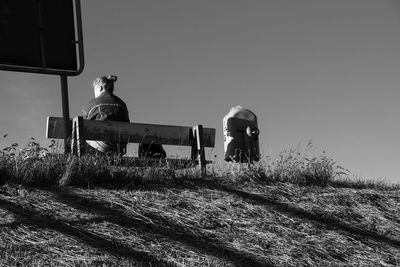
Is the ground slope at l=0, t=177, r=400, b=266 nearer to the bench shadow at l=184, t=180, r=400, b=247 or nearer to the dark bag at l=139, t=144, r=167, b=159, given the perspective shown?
the bench shadow at l=184, t=180, r=400, b=247

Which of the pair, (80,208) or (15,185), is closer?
(80,208)

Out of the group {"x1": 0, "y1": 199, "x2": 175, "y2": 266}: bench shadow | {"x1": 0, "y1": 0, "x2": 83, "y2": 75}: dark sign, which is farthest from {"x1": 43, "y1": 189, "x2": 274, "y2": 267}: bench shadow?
{"x1": 0, "y1": 0, "x2": 83, "y2": 75}: dark sign

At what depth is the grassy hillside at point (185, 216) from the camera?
511cm

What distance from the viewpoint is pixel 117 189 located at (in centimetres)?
662

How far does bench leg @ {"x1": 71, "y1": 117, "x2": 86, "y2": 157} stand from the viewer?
729 centimetres

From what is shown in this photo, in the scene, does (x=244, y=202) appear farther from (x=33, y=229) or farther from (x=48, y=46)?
(x=48, y=46)

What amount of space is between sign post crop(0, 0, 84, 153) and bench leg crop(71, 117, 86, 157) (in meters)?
0.10

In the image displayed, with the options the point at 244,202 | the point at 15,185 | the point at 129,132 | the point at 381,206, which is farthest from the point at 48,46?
the point at 381,206

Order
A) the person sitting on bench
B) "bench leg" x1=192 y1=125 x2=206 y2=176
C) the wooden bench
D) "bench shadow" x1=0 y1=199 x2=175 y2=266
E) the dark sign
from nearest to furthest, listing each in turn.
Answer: "bench shadow" x1=0 y1=199 x2=175 y2=266, the dark sign, the wooden bench, "bench leg" x1=192 y1=125 x2=206 y2=176, the person sitting on bench

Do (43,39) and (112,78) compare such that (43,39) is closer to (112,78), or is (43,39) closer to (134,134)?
(134,134)

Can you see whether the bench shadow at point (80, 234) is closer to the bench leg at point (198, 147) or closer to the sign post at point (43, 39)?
the sign post at point (43, 39)

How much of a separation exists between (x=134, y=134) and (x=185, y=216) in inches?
79.1

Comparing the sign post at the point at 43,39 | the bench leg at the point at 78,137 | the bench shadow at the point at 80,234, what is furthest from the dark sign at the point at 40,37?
the bench shadow at the point at 80,234

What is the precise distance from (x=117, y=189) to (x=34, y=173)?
85 centimetres
